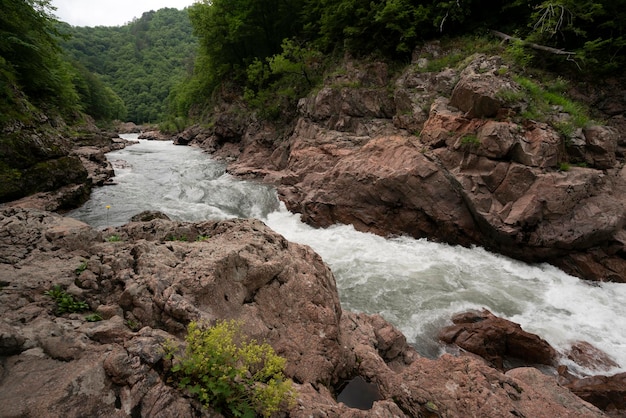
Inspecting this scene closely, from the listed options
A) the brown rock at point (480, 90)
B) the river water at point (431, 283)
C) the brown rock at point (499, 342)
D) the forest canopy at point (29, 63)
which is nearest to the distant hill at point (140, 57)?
the forest canopy at point (29, 63)

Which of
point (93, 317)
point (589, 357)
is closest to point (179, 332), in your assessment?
point (93, 317)

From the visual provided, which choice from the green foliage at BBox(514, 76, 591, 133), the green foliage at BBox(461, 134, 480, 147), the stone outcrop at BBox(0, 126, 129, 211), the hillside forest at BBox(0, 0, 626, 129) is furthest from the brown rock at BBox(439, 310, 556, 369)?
the stone outcrop at BBox(0, 126, 129, 211)

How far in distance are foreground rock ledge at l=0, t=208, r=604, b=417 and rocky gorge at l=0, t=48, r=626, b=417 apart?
0.02m

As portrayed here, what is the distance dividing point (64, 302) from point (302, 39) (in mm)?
27266

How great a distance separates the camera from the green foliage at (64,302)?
136 inches

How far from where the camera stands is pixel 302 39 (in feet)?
84.1

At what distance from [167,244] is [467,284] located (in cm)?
Result: 831

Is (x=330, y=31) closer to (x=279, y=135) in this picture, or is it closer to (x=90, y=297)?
(x=279, y=135)

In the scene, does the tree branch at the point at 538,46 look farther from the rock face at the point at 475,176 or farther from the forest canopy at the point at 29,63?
the forest canopy at the point at 29,63

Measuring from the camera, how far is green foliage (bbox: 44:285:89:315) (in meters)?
3.47

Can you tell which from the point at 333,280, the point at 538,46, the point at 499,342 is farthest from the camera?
the point at 538,46

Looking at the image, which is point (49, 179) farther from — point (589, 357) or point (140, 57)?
point (140, 57)

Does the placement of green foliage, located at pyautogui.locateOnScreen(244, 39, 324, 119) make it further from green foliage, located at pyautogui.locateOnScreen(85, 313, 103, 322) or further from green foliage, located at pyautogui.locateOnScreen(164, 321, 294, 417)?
green foliage, located at pyautogui.locateOnScreen(164, 321, 294, 417)

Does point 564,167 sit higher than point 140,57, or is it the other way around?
point 140,57
